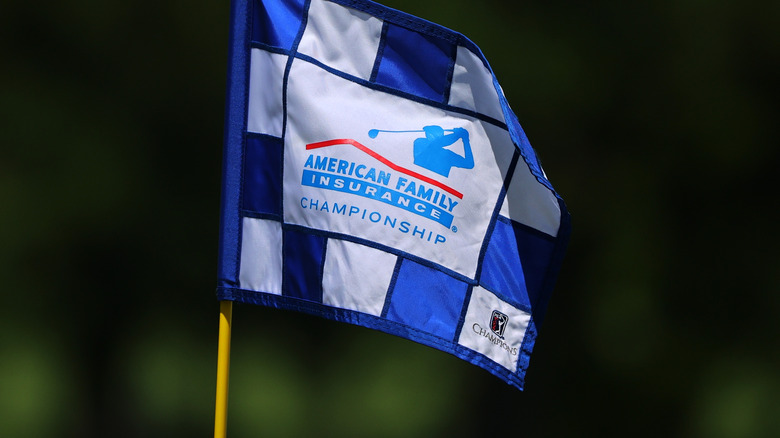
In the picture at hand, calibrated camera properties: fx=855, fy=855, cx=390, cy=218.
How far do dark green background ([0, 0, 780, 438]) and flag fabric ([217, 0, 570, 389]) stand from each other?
4.88 feet

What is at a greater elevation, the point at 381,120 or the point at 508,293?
the point at 381,120

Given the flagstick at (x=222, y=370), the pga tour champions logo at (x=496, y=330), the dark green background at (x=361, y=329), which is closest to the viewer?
the flagstick at (x=222, y=370)

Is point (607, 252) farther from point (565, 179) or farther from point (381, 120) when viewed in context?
point (381, 120)

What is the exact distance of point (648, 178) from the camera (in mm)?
4387

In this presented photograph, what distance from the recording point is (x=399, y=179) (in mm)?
2771

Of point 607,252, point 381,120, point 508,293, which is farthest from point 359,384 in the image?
point 381,120

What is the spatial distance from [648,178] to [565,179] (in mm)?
435

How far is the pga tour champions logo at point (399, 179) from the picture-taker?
2.76m

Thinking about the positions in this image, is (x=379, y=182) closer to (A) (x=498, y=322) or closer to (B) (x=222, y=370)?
(A) (x=498, y=322)

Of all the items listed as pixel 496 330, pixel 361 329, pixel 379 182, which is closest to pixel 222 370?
pixel 379 182

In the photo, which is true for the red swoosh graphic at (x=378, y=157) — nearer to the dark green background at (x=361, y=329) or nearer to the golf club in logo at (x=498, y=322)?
the golf club in logo at (x=498, y=322)

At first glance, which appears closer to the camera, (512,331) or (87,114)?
(512,331)

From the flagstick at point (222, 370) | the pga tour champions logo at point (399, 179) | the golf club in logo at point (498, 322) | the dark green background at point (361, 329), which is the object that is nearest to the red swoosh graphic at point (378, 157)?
the pga tour champions logo at point (399, 179)

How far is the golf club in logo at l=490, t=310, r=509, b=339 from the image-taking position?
2871 millimetres
